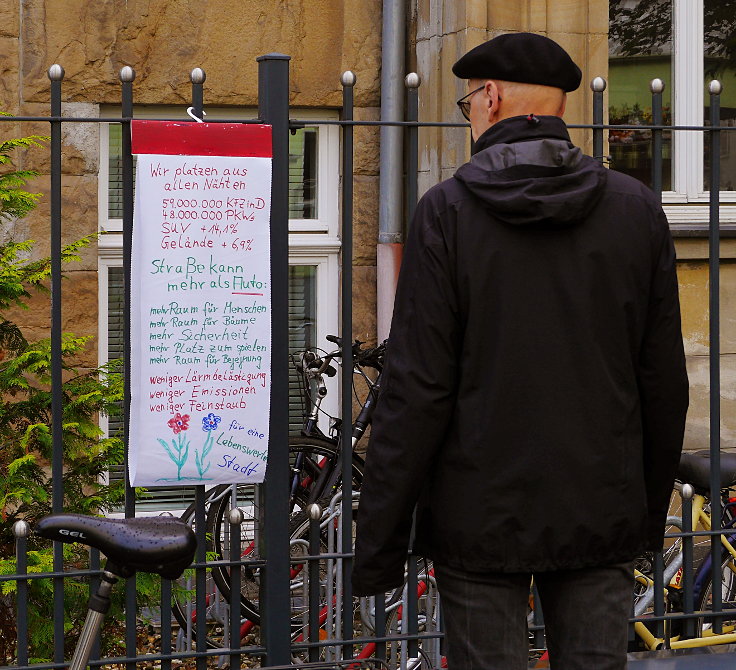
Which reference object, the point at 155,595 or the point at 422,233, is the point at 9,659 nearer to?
the point at 155,595

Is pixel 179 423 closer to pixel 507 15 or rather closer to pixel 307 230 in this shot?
pixel 307 230

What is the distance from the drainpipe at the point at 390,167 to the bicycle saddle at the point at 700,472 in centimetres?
250

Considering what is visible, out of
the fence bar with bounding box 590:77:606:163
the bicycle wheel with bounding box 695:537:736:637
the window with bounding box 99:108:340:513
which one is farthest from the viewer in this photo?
the window with bounding box 99:108:340:513

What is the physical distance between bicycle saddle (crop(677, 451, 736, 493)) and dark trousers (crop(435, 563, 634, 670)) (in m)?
1.81

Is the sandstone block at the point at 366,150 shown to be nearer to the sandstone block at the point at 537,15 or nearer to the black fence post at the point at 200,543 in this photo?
the sandstone block at the point at 537,15

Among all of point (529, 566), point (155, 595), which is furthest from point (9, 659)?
point (529, 566)

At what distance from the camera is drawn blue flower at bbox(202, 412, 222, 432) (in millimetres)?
3855

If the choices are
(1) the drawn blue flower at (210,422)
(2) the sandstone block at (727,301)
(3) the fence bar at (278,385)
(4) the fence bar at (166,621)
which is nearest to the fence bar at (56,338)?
(4) the fence bar at (166,621)

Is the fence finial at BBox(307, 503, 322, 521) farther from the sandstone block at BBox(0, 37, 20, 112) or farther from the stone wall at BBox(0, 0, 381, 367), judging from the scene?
the sandstone block at BBox(0, 37, 20, 112)

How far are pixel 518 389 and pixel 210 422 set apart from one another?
4.07 feet

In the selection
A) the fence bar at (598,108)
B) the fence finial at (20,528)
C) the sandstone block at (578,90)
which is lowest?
the fence finial at (20,528)

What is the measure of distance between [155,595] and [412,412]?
1.91 metres

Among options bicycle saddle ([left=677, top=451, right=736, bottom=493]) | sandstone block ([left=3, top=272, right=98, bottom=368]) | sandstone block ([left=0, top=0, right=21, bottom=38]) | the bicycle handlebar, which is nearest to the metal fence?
bicycle saddle ([left=677, top=451, right=736, bottom=493])

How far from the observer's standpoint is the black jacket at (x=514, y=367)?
9.51ft
